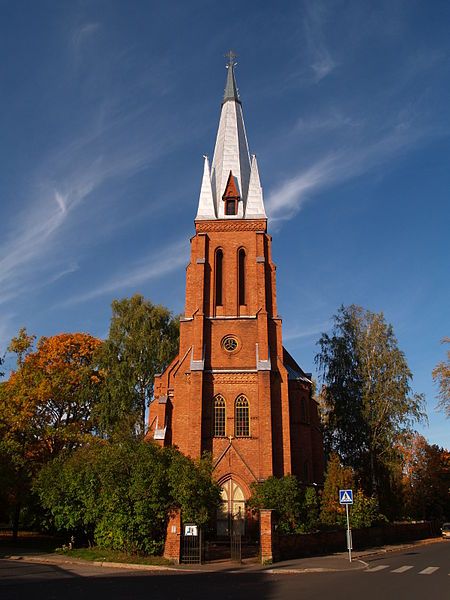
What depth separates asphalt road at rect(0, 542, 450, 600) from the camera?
11689mm

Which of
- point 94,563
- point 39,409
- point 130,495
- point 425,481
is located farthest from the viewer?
point 425,481

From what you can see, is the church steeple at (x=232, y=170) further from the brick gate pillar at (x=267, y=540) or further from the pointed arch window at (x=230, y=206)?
the brick gate pillar at (x=267, y=540)

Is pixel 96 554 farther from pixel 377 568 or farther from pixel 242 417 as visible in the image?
pixel 242 417

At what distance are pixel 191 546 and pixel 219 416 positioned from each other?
1054 centimetres

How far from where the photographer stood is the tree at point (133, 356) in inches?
1558

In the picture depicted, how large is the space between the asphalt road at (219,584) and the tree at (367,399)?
748 inches

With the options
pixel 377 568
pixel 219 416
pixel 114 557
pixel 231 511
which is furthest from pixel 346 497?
pixel 219 416

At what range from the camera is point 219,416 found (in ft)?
98.7

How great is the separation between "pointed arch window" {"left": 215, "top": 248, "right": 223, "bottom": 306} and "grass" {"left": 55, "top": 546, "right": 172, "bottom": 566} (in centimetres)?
1657

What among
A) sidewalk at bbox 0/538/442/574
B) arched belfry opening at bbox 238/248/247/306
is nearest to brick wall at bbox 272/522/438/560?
sidewalk at bbox 0/538/442/574

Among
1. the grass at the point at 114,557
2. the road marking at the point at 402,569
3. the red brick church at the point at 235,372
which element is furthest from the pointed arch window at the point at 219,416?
the road marking at the point at 402,569

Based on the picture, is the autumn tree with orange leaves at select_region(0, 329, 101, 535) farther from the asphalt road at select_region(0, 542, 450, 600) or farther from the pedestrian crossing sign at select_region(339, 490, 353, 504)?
the pedestrian crossing sign at select_region(339, 490, 353, 504)

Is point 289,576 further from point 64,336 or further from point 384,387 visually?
point 64,336

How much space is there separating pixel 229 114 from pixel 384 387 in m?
24.6
